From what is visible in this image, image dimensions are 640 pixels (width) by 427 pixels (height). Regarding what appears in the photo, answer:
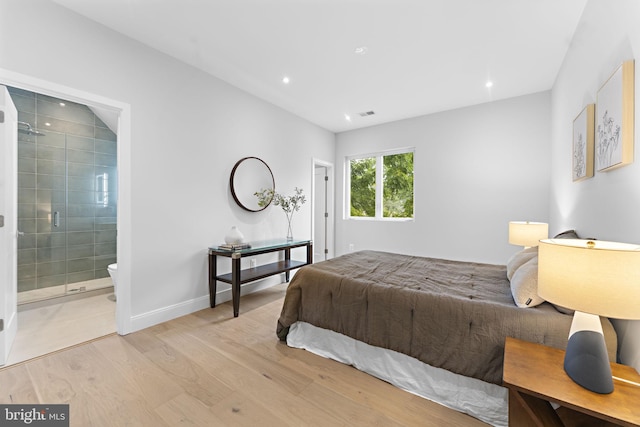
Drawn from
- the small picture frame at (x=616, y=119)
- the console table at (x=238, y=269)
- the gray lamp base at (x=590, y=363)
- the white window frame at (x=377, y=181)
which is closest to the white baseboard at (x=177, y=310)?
the console table at (x=238, y=269)

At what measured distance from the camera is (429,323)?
1716mm

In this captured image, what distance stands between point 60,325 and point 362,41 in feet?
12.8

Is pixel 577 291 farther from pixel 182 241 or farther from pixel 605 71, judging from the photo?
pixel 182 241

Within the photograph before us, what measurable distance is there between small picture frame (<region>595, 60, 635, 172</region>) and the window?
2.98m

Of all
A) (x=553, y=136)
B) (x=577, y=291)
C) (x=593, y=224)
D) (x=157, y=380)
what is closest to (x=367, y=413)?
(x=577, y=291)

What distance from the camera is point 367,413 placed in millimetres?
1578

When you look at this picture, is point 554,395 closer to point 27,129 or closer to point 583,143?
point 583,143

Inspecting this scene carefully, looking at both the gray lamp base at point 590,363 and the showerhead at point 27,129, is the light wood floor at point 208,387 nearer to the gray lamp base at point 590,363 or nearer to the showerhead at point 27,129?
the gray lamp base at point 590,363

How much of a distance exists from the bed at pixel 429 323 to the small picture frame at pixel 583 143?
70cm

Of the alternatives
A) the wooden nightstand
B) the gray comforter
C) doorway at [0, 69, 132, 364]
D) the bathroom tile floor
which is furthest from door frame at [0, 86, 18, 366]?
the wooden nightstand

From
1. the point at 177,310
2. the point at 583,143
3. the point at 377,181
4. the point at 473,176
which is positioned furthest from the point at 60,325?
the point at 473,176

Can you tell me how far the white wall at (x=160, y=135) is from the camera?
6.78 feet

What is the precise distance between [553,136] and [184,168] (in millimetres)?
4216

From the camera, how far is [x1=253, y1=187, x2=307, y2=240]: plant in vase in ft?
12.5
